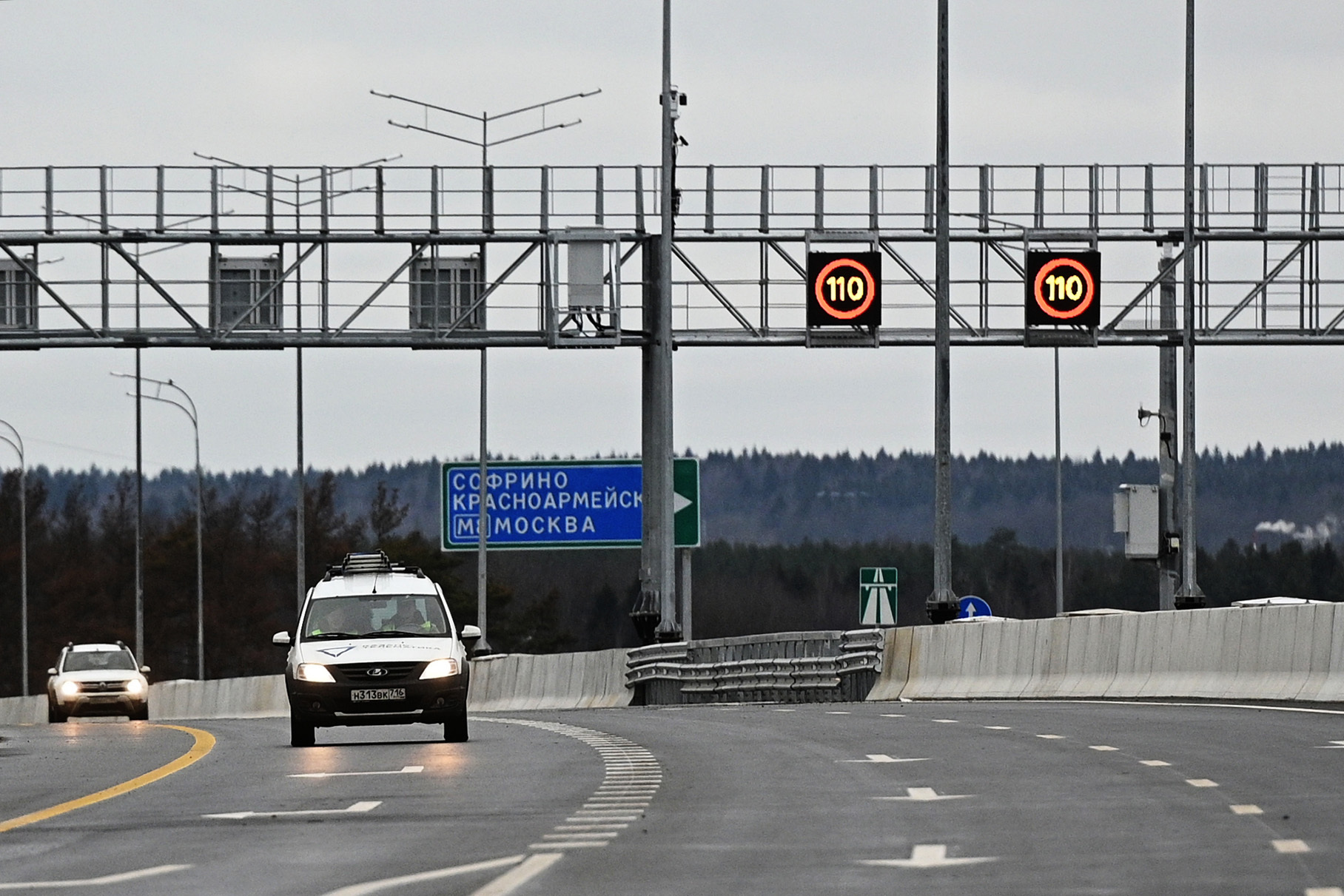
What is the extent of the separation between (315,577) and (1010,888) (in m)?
176

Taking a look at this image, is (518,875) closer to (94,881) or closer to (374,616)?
(94,881)

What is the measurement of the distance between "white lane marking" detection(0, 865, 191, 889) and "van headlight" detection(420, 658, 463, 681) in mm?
13776

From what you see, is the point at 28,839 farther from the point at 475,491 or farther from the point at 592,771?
the point at 475,491

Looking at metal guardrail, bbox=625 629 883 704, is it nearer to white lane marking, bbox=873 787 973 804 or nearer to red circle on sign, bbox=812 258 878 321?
red circle on sign, bbox=812 258 878 321

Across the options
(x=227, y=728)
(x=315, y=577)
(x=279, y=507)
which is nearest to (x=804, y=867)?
(x=227, y=728)

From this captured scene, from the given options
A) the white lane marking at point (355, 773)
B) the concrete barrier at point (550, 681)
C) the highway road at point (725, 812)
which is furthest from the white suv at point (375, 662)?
the concrete barrier at point (550, 681)

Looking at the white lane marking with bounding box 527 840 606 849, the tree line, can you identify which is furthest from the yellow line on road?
the tree line

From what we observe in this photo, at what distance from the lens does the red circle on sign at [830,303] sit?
149ft

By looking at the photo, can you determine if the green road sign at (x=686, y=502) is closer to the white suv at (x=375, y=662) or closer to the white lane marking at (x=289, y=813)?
the white suv at (x=375, y=662)

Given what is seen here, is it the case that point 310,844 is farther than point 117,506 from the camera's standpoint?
No

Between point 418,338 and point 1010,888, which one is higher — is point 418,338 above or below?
above

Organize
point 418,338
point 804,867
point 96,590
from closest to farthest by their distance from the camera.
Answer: point 804,867 → point 418,338 → point 96,590

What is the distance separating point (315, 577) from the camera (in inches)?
7288

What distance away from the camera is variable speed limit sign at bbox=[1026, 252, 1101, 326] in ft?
151
